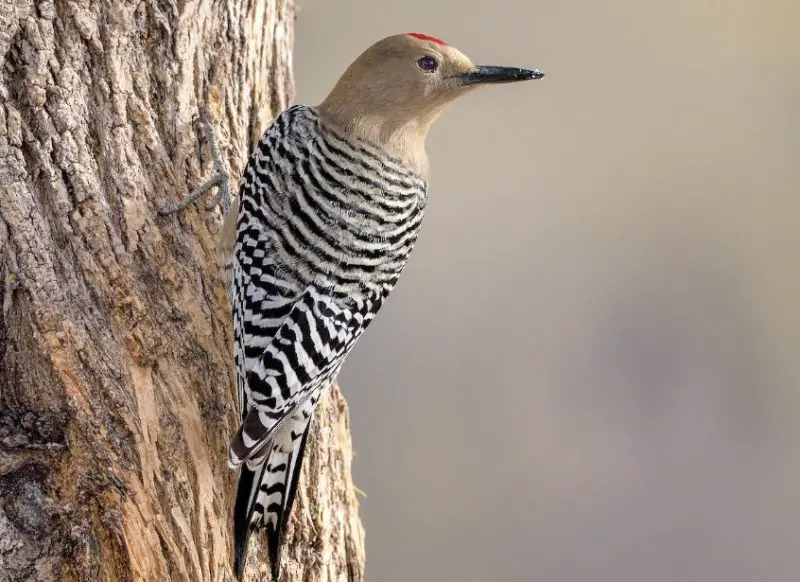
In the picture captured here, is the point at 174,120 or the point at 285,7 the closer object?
the point at 174,120

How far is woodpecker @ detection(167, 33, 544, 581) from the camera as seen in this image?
249 cm

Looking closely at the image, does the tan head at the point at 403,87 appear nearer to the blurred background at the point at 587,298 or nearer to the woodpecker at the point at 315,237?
the woodpecker at the point at 315,237

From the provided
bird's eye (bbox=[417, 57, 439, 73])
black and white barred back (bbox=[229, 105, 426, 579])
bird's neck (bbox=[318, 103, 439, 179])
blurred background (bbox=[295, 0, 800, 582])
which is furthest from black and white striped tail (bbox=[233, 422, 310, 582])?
blurred background (bbox=[295, 0, 800, 582])

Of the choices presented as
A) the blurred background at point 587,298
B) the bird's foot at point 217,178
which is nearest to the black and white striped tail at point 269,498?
the bird's foot at point 217,178

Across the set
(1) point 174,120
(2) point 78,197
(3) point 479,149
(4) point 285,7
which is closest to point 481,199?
(3) point 479,149

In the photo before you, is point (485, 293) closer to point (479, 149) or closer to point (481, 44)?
point (479, 149)

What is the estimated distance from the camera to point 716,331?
558 cm

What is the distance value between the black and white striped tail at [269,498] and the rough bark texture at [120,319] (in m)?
0.04

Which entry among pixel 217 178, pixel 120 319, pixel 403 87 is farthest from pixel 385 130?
pixel 120 319

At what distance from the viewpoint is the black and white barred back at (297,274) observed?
2467 mm

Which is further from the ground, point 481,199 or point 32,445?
point 481,199

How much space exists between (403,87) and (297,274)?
2.16 feet

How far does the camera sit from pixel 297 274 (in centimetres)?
265

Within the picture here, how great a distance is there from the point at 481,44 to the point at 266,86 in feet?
9.36
